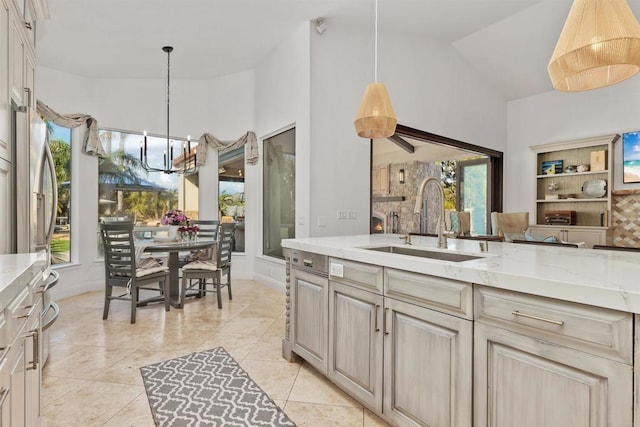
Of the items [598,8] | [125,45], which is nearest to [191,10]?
[125,45]

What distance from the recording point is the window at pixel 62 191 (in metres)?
4.42

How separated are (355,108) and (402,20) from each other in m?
1.27

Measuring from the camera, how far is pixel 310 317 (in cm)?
228

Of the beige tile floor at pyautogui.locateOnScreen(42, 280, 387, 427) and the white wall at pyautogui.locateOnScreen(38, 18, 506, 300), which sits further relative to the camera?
the white wall at pyautogui.locateOnScreen(38, 18, 506, 300)

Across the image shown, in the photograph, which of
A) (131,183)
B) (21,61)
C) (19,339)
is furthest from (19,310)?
(131,183)

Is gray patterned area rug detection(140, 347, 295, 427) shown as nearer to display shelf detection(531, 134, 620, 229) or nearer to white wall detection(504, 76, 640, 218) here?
display shelf detection(531, 134, 620, 229)

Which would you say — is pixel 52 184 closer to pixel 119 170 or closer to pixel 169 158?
pixel 169 158

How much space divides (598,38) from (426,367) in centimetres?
147

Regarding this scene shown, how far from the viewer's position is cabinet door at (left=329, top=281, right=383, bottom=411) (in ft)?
5.81

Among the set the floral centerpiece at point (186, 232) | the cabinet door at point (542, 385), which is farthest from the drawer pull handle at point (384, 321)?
the floral centerpiece at point (186, 232)

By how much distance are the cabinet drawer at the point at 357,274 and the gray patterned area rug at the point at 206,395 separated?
820 millimetres

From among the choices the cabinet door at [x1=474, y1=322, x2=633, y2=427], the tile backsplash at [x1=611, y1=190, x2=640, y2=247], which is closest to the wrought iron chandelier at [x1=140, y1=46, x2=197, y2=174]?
the cabinet door at [x1=474, y1=322, x2=633, y2=427]

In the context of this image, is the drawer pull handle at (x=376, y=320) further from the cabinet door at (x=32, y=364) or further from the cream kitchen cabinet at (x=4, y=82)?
the cream kitchen cabinet at (x=4, y=82)

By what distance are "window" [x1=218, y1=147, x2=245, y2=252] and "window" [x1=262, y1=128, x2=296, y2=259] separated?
0.58 m
